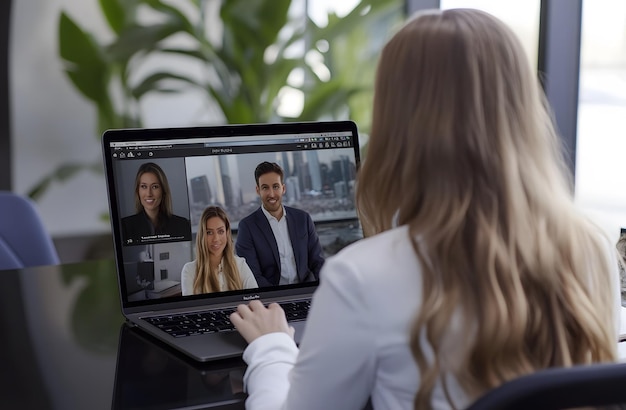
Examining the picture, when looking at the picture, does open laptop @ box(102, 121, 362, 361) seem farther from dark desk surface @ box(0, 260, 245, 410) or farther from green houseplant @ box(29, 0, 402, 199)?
green houseplant @ box(29, 0, 402, 199)

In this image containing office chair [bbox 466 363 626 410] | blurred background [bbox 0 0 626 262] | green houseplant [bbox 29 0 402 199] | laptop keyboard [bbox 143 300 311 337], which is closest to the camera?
office chair [bbox 466 363 626 410]

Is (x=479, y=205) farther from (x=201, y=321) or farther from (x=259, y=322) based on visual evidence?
(x=201, y=321)

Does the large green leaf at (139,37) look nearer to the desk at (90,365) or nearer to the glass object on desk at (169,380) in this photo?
the desk at (90,365)

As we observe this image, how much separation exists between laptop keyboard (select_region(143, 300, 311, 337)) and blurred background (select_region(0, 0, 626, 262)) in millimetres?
1144

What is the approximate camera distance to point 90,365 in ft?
3.28

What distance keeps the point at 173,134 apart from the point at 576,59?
1823 mm

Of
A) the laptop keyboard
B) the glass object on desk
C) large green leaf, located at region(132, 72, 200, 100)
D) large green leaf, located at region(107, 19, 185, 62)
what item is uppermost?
large green leaf, located at region(107, 19, 185, 62)

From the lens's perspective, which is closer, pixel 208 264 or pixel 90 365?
pixel 90 365

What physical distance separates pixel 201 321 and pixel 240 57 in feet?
7.21

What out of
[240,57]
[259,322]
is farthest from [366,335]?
[240,57]

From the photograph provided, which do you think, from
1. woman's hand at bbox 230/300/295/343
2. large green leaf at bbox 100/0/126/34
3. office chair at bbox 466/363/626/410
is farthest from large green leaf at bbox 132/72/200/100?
office chair at bbox 466/363/626/410

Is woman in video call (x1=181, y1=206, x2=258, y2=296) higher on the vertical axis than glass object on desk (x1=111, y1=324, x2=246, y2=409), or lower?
higher

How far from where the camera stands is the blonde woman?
67cm

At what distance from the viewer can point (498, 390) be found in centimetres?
52
